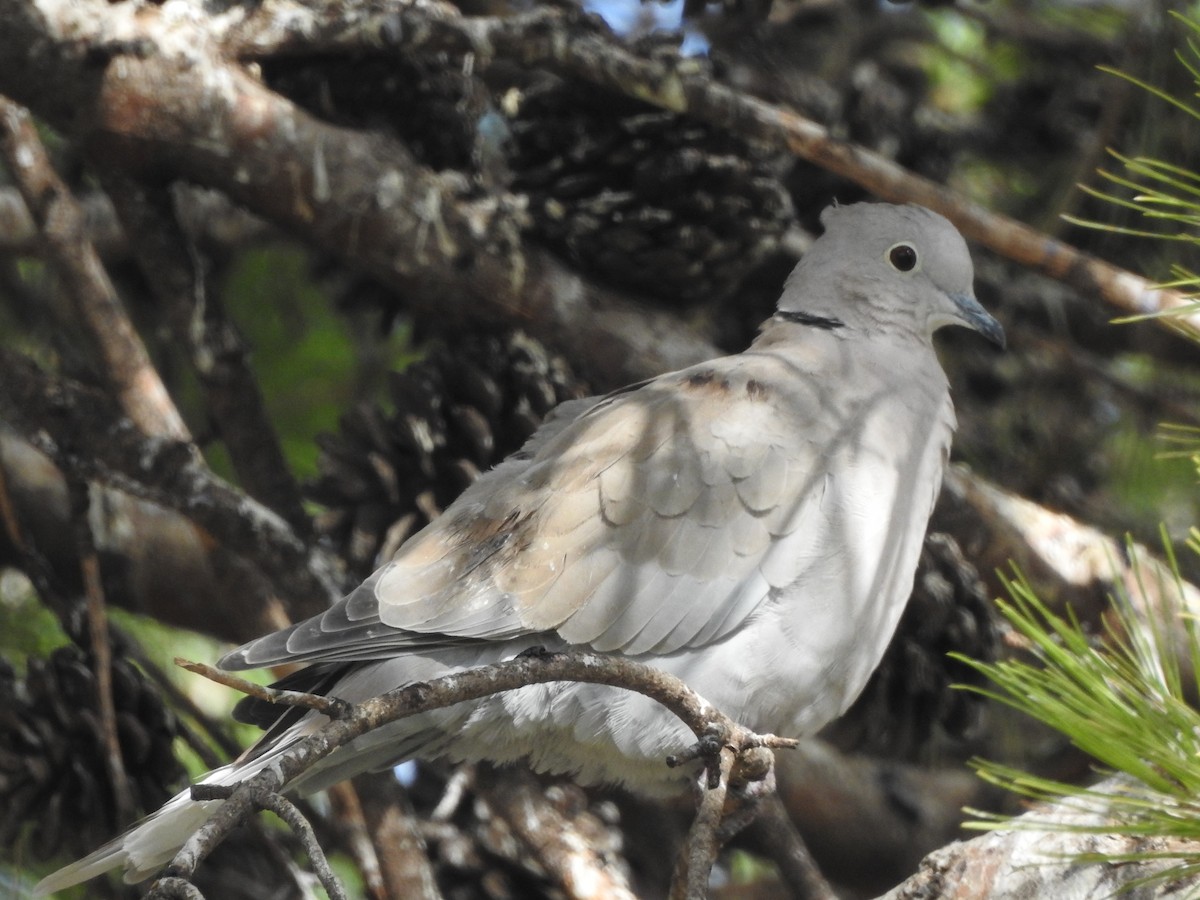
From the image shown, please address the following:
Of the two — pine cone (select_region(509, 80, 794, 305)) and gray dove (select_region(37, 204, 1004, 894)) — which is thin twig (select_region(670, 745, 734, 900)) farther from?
pine cone (select_region(509, 80, 794, 305))

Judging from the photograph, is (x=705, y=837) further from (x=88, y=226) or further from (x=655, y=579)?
(x=88, y=226)

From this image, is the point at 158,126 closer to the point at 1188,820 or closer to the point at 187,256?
the point at 187,256

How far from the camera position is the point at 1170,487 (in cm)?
342

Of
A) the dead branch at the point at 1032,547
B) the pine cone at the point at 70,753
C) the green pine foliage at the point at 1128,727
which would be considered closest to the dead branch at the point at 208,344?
the pine cone at the point at 70,753

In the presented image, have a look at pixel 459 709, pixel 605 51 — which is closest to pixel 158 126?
pixel 605 51

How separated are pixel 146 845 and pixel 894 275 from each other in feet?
5.36

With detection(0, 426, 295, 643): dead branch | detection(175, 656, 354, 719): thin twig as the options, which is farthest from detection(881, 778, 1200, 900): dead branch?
detection(0, 426, 295, 643): dead branch

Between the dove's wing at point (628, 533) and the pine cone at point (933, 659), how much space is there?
544mm

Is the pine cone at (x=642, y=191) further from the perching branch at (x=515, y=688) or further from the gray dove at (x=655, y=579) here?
the perching branch at (x=515, y=688)

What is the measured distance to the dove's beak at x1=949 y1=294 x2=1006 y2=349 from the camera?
8.18ft

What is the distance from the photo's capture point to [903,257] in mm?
2596

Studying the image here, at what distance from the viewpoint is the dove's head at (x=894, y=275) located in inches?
101

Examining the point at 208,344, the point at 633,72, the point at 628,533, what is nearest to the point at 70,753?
the point at 208,344

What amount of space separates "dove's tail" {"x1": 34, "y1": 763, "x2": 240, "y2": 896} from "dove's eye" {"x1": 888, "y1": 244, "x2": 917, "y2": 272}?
155cm
